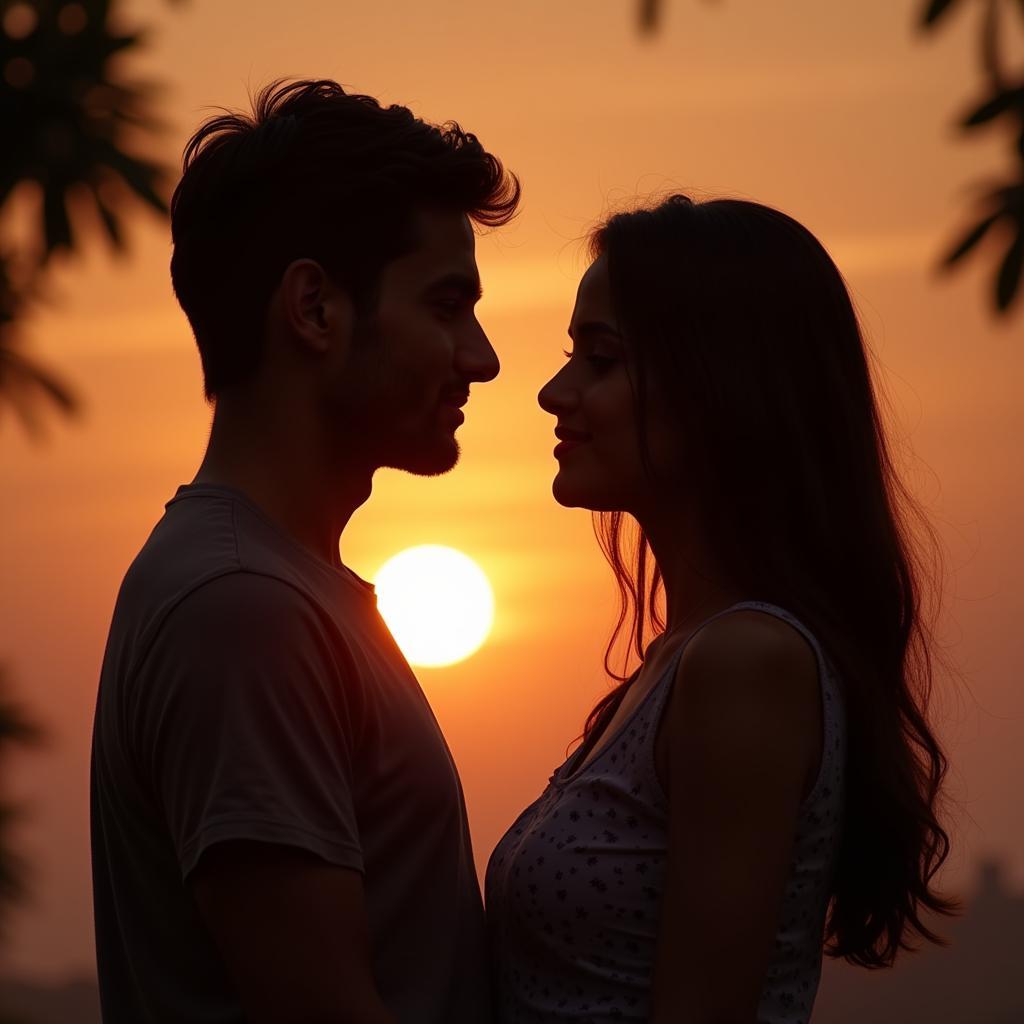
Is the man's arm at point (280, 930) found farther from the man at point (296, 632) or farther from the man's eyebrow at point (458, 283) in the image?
the man's eyebrow at point (458, 283)

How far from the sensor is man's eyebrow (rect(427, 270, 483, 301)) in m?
3.88

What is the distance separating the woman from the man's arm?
0.68 metres

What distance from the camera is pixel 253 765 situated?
2.87 meters

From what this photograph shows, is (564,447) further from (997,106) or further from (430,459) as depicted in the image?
(997,106)

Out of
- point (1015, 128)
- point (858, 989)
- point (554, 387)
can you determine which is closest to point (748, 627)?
point (554, 387)

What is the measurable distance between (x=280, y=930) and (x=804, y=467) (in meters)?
1.43

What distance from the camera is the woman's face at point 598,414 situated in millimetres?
3645

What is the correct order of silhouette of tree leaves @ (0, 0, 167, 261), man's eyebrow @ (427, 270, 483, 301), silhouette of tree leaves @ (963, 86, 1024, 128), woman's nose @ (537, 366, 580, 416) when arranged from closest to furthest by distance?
woman's nose @ (537, 366, 580, 416) < man's eyebrow @ (427, 270, 483, 301) < silhouette of tree leaves @ (963, 86, 1024, 128) < silhouette of tree leaves @ (0, 0, 167, 261)

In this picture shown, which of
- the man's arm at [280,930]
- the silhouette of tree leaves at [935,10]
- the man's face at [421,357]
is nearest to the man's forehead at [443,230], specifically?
the man's face at [421,357]

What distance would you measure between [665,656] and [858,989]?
66.3 meters

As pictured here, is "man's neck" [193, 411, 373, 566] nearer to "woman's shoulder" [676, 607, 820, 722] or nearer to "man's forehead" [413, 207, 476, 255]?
"man's forehead" [413, 207, 476, 255]

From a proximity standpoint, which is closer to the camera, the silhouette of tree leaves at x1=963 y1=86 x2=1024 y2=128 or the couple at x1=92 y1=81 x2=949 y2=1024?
the couple at x1=92 y1=81 x2=949 y2=1024

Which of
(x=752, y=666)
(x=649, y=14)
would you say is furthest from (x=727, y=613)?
(x=649, y=14)

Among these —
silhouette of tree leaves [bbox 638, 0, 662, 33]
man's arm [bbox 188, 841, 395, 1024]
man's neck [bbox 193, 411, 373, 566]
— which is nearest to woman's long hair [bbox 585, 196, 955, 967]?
man's neck [bbox 193, 411, 373, 566]
